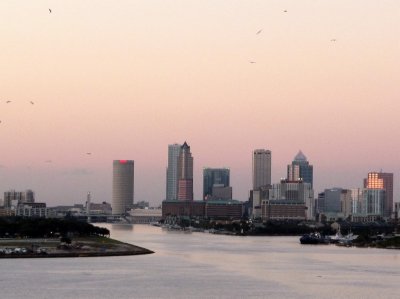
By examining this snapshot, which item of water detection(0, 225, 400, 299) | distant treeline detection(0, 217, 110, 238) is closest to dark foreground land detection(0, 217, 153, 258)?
distant treeline detection(0, 217, 110, 238)

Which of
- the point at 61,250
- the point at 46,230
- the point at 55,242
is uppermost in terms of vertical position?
the point at 46,230

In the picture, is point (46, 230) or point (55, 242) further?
point (46, 230)

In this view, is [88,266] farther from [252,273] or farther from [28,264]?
[252,273]

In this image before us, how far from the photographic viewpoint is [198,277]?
57.2m

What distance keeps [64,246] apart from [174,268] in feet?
54.9

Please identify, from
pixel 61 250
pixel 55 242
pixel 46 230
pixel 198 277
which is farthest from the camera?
pixel 46 230

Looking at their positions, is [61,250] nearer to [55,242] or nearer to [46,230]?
[55,242]

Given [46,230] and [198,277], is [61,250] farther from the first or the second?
[46,230]

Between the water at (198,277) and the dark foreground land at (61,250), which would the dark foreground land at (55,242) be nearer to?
the dark foreground land at (61,250)

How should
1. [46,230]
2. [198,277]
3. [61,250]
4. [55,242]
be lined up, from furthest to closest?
1. [46,230]
2. [55,242]
3. [61,250]
4. [198,277]

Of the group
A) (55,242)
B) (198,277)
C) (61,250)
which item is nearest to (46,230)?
(55,242)

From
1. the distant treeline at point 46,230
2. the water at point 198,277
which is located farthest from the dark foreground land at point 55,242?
the water at point 198,277

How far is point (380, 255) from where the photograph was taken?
86.2 m

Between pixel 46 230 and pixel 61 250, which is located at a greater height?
pixel 46 230
